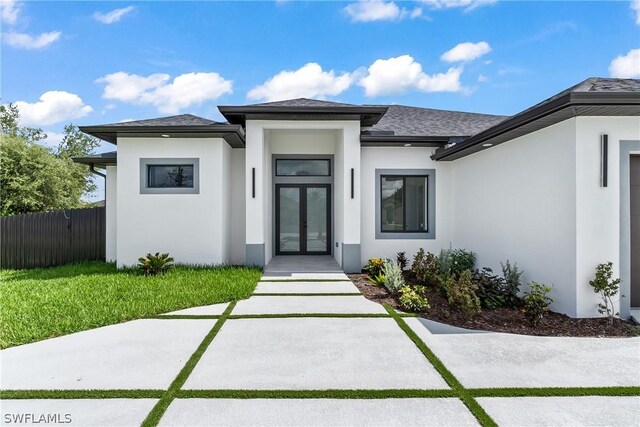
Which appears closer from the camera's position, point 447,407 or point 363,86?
point 447,407

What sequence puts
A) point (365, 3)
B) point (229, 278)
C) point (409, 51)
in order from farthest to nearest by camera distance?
point (409, 51) → point (365, 3) → point (229, 278)

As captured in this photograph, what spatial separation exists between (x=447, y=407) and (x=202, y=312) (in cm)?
374

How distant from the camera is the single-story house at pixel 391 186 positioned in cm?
490

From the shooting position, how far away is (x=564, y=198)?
5.11 m

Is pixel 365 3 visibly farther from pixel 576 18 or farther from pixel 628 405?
pixel 628 405

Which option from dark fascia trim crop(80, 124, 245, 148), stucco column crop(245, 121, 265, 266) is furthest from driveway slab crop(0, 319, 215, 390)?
dark fascia trim crop(80, 124, 245, 148)

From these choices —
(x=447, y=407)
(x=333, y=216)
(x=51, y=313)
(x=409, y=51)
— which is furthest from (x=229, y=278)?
(x=409, y=51)

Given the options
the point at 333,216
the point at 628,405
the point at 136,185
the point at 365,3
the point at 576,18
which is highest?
the point at 365,3

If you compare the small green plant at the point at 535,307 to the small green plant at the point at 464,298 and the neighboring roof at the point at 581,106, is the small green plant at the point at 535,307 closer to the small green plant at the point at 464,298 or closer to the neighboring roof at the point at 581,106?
the small green plant at the point at 464,298

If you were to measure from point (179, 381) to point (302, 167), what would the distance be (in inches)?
325

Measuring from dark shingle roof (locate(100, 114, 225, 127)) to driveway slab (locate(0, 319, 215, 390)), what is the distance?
17.5ft

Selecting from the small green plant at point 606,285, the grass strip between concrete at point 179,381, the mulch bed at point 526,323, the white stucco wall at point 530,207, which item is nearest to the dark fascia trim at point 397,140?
the white stucco wall at point 530,207

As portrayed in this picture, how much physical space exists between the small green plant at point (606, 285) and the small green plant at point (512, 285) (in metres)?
1.12

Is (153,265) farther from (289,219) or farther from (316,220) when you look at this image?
(316,220)
